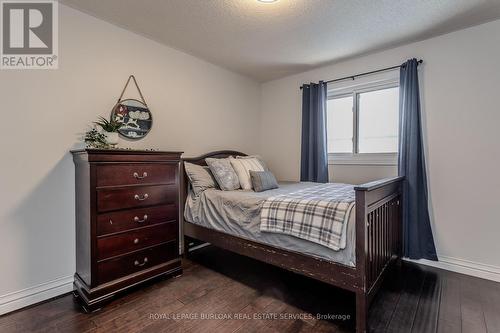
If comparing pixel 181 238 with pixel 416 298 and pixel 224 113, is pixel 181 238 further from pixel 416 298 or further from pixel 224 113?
pixel 416 298

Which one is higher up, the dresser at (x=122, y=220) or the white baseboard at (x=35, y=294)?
the dresser at (x=122, y=220)

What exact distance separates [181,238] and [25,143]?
1647mm

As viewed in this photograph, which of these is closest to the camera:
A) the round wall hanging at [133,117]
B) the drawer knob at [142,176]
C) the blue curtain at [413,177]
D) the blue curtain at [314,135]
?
the drawer knob at [142,176]

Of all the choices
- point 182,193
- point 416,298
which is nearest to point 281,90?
point 182,193

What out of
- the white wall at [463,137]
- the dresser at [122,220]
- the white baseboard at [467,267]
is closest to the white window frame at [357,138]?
the white wall at [463,137]

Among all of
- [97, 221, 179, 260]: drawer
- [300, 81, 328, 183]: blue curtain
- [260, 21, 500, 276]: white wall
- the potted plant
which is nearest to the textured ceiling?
[260, 21, 500, 276]: white wall

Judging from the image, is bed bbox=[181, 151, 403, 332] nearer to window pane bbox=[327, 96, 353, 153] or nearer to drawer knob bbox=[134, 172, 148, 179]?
drawer knob bbox=[134, 172, 148, 179]

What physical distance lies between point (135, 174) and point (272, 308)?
4.79 feet

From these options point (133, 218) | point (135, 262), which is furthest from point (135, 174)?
point (135, 262)

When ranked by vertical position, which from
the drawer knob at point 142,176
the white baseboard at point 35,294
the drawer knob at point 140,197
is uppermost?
the drawer knob at point 142,176

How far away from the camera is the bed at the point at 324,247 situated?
4.96 ft

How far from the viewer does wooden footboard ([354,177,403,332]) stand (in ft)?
4.91

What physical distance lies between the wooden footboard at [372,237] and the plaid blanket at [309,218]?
0.10 meters

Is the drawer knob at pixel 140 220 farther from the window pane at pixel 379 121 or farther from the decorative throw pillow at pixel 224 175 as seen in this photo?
the window pane at pixel 379 121
